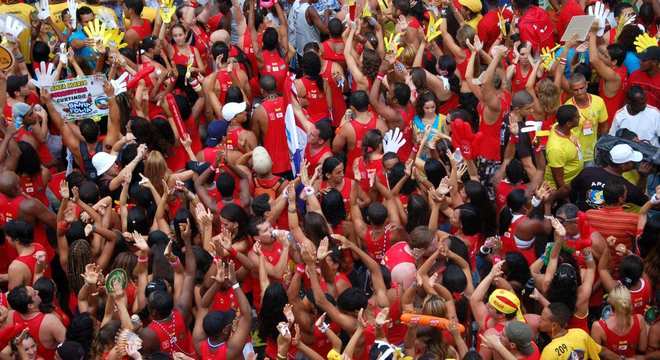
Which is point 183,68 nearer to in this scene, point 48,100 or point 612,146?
point 48,100

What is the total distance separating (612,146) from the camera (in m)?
9.43

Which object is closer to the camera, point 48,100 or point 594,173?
point 594,173

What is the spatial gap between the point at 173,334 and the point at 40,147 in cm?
377

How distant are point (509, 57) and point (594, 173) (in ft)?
9.60

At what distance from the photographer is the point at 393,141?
10.1 metres

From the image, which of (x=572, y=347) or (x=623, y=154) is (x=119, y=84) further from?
(x=572, y=347)

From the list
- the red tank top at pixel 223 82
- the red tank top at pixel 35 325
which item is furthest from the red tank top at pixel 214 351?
the red tank top at pixel 223 82

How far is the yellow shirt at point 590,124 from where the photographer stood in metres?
10.3

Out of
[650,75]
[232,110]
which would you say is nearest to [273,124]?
[232,110]

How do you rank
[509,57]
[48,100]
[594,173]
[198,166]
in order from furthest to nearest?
[509,57] → [48,100] → [198,166] → [594,173]

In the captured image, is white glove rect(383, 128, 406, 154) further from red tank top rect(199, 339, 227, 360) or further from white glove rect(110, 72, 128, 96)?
red tank top rect(199, 339, 227, 360)

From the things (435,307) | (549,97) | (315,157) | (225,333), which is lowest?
(315,157)

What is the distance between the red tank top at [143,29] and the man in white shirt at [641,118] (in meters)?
5.66

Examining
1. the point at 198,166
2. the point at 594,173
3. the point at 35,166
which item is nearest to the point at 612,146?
the point at 594,173
